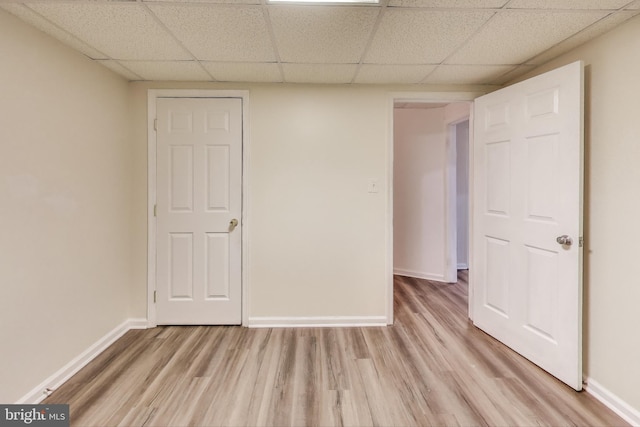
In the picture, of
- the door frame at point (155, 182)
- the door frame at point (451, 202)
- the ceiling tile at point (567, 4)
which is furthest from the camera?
the door frame at point (451, 202)

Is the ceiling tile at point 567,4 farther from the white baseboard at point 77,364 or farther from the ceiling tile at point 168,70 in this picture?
the white baseboard at point 77,364

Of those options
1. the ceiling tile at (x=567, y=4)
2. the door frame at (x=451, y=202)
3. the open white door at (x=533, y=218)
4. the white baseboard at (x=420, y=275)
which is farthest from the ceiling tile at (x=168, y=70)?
the white baseboard at (x=420, y=275)

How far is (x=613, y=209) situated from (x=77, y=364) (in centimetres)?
354

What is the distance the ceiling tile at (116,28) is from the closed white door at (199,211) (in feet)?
2.03

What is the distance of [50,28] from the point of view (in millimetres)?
1806

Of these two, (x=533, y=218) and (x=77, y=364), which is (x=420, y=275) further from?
(x=77, y=364)

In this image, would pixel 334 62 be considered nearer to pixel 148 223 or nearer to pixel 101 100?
pixel 101 100

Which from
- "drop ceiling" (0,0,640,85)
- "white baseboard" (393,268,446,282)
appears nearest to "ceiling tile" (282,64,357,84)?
"drop ceiling" (0,0,640,85)

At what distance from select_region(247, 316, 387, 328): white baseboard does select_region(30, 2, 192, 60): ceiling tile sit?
2236mm

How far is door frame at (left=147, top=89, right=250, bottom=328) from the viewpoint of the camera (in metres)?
2.75

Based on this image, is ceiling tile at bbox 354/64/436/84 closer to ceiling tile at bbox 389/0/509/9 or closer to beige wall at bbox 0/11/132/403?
ceiling tile at bbox 389/0/509/9

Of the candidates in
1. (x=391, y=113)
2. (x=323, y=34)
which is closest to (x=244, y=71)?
(x=323, y=34)

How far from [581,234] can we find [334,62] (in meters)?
1.98

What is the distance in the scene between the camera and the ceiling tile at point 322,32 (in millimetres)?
1651
